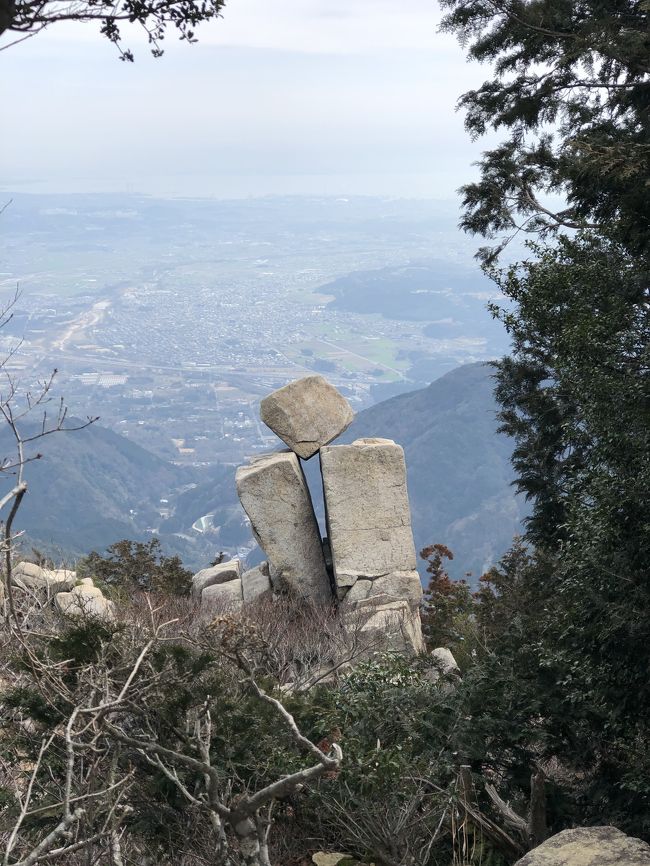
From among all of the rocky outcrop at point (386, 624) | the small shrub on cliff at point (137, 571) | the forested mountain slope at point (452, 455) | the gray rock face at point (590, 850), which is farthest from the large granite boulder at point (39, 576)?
the forested mountain slope at point (452, 455)

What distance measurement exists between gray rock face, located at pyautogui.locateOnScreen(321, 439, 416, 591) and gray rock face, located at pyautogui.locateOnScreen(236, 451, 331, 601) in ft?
1.92

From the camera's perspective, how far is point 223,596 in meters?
17.8

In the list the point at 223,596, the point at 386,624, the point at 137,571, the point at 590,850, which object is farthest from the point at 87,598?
the point at 590,850

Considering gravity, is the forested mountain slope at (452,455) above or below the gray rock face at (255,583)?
below

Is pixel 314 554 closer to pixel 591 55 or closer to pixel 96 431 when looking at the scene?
pixel 591 55

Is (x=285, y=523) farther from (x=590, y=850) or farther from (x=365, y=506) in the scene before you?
(x=590, y=850)

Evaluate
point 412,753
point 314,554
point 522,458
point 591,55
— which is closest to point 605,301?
point 412,753

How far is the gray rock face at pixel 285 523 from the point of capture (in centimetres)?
1706

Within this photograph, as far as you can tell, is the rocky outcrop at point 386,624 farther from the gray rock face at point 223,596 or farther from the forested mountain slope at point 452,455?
the forested mountain slope at point 452,455

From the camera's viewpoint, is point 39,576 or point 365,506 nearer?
point 365,506

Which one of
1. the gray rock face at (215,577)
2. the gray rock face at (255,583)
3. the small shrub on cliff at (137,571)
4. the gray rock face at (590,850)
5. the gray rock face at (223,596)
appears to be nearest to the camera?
the gray rock face at (590,850)

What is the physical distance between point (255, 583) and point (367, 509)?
2576 mm

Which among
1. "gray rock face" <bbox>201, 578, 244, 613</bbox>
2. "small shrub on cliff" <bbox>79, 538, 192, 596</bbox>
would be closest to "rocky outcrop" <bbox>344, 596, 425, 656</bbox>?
"gray rock face" <bbox>201, 578, 244, 613</bbox>

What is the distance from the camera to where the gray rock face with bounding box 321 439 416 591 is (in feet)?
55.1
